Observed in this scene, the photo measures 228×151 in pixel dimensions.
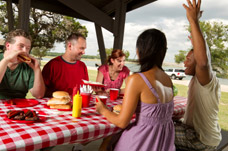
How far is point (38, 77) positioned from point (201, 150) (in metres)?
1.71

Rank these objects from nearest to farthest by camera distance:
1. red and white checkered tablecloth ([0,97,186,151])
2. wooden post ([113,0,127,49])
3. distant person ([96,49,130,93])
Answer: red and white checkered tablecloth ([0,97,186,151]) < distant person ([96,49,130,93]) < wooden post ([113,0,127,49])

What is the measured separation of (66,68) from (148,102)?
1700 mm

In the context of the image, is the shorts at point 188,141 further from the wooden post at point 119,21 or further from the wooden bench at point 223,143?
the wooden post at point 119,21

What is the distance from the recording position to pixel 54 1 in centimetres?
457

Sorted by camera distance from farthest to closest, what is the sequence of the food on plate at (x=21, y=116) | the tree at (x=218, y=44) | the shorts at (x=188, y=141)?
the tree at (x=218, y=44) → the shorts at (x=188, y=141) → the food on plate at (x=21, y=116)

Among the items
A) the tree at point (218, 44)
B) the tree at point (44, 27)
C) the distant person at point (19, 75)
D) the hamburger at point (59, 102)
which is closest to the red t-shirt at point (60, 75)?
the distant person at point (19, 75)

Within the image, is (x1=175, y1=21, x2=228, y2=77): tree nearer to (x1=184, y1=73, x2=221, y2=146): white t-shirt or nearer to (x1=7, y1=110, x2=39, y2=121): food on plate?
(x1=184, y1=73, x2=221, y2=146): white t-shirt

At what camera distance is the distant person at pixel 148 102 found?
118cm

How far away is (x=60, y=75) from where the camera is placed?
258 cm

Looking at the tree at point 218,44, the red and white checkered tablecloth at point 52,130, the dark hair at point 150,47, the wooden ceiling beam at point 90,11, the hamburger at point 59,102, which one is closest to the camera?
the red and white checkered tablecloth at point 52,130

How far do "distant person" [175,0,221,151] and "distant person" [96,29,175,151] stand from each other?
41 centimetres

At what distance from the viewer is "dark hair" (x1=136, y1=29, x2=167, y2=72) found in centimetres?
121

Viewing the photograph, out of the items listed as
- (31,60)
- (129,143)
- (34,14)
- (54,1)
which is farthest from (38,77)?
(34,14)

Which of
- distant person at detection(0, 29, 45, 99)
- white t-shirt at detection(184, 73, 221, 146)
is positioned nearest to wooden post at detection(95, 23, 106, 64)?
distant person at detection(0, 29, 45, 99)
